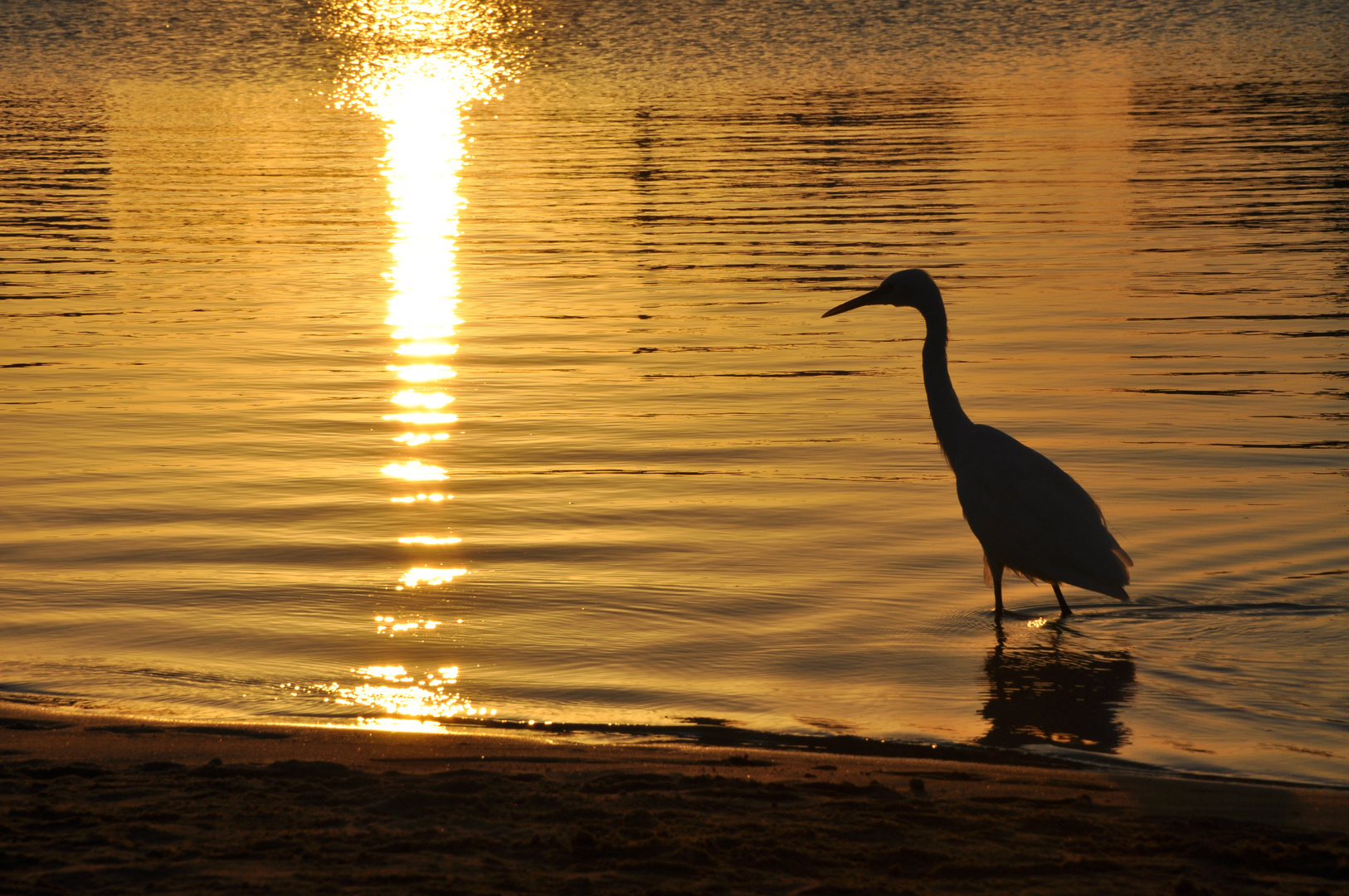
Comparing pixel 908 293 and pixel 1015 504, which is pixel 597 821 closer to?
pixel 1015 504

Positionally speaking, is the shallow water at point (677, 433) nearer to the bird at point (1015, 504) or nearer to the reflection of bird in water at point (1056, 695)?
the reflection of bird in water at point (1056, 695)

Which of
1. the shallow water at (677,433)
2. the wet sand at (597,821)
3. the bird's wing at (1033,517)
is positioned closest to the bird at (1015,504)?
the bird's wing at (1033,517)

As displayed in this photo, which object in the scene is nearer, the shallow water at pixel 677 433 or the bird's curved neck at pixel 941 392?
the shallow water at pixel 677 433

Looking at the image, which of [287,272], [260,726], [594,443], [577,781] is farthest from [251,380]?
[577,781]

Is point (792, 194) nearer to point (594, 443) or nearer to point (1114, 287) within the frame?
point (1114, 287)

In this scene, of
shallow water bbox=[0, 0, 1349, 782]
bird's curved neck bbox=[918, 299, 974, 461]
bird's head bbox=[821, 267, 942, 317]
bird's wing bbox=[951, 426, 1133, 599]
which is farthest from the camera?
bird's head bbox=[821, 267, 942, 317]

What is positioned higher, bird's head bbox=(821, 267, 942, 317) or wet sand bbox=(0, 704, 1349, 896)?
bird's head bbox=(821, 267, 942, 317)

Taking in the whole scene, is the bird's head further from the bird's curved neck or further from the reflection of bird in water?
the reflection of bird in water

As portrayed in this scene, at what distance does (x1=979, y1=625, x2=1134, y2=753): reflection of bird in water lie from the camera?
5.20 meters

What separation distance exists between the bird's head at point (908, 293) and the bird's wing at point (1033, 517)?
2.49ft

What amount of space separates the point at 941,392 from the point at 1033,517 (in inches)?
38.4

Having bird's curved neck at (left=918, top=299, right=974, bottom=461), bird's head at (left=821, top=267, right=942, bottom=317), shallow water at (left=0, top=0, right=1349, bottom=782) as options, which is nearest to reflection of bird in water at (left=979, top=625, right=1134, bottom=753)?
shallow water at (left=0, top=0, right=1349, bottom=782)

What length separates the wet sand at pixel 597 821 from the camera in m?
3.60

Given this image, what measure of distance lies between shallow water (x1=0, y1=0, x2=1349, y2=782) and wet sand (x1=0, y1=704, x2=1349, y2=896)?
1.90 feet
